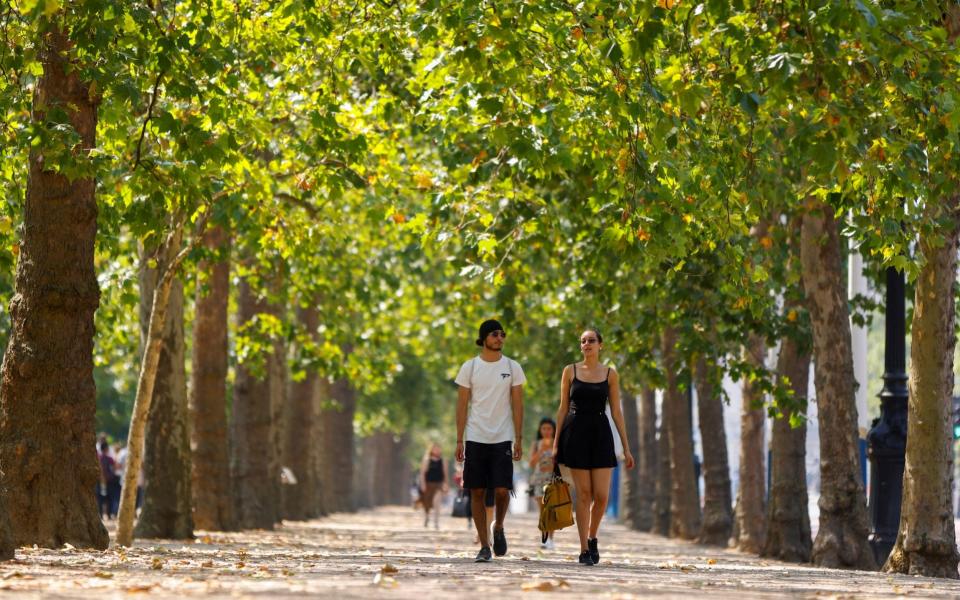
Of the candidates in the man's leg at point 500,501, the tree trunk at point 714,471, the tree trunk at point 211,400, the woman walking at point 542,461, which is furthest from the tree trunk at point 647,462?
the man's leg at point 500,501

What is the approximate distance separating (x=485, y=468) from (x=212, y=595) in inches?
190

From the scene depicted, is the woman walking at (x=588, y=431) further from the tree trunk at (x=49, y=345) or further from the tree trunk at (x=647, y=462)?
the tree trunk at (x=647, y=462)

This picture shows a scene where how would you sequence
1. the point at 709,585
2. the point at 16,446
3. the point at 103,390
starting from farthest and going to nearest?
the point at 103,390
the point at 16,446
the point at 709,585

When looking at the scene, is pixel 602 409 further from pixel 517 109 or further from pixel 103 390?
pixel 103 390

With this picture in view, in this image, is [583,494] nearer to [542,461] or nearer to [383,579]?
[383,579]

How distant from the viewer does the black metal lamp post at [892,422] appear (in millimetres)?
17812

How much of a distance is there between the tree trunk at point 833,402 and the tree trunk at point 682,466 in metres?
11.4

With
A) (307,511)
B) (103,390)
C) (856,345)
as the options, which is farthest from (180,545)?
(103,390)

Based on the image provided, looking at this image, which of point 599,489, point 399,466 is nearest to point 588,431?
point 599,489

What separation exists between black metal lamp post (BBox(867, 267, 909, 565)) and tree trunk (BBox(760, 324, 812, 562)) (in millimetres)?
2298

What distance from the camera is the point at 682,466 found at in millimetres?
30938

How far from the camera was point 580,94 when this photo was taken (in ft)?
50.5

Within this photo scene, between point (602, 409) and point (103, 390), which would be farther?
point (103, 390)

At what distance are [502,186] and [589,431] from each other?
558cm
